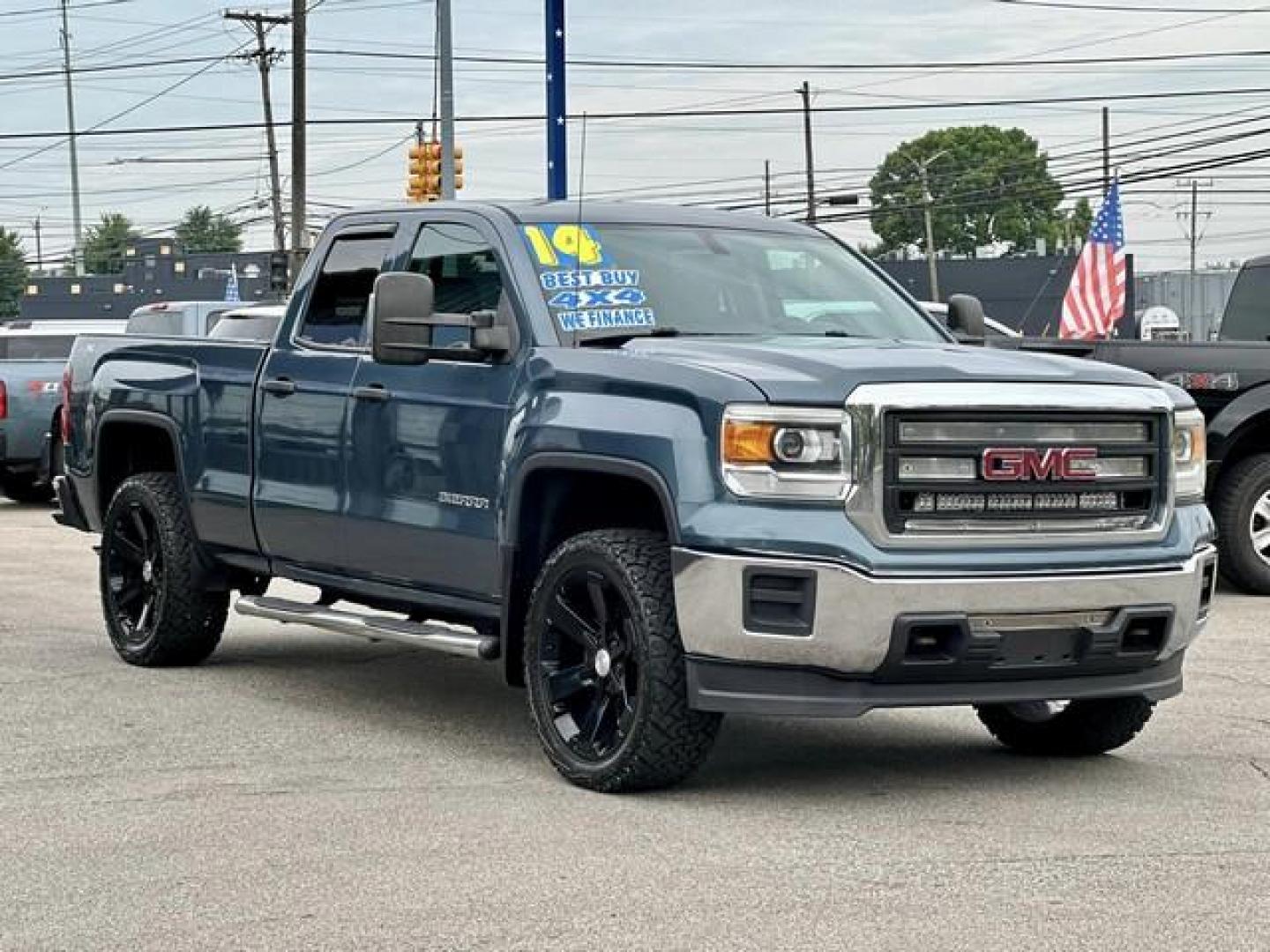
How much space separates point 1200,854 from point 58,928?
3051mm

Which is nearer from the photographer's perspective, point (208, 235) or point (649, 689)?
point (649, 689)

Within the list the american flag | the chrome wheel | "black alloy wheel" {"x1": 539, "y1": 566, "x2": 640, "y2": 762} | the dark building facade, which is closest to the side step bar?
"black alloy wheel" {"x1": 539, "y1": 566, "x2": 640, "y2": 762}

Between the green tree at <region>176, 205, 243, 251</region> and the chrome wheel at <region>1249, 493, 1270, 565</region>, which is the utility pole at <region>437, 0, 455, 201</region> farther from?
the green tree at <region>176, 205, 243, 251</region>

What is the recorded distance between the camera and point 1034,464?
22.9 ft

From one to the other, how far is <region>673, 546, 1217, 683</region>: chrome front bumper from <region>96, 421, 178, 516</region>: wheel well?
4323 millimetres

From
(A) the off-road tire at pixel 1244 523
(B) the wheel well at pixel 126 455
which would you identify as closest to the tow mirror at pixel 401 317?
(B) the wheel well at pixel 126 455

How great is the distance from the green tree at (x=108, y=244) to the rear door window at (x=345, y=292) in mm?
157855

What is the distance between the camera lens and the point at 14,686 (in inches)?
384

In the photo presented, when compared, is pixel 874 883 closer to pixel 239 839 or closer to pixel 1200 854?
pixel 1200 854

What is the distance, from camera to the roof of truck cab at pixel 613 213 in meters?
8.36

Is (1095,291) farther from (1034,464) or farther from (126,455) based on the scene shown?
(1034,464)

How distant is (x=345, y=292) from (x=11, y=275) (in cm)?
16603

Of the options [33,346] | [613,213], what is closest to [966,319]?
[613,213]

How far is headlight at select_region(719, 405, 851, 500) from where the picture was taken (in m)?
6.79
